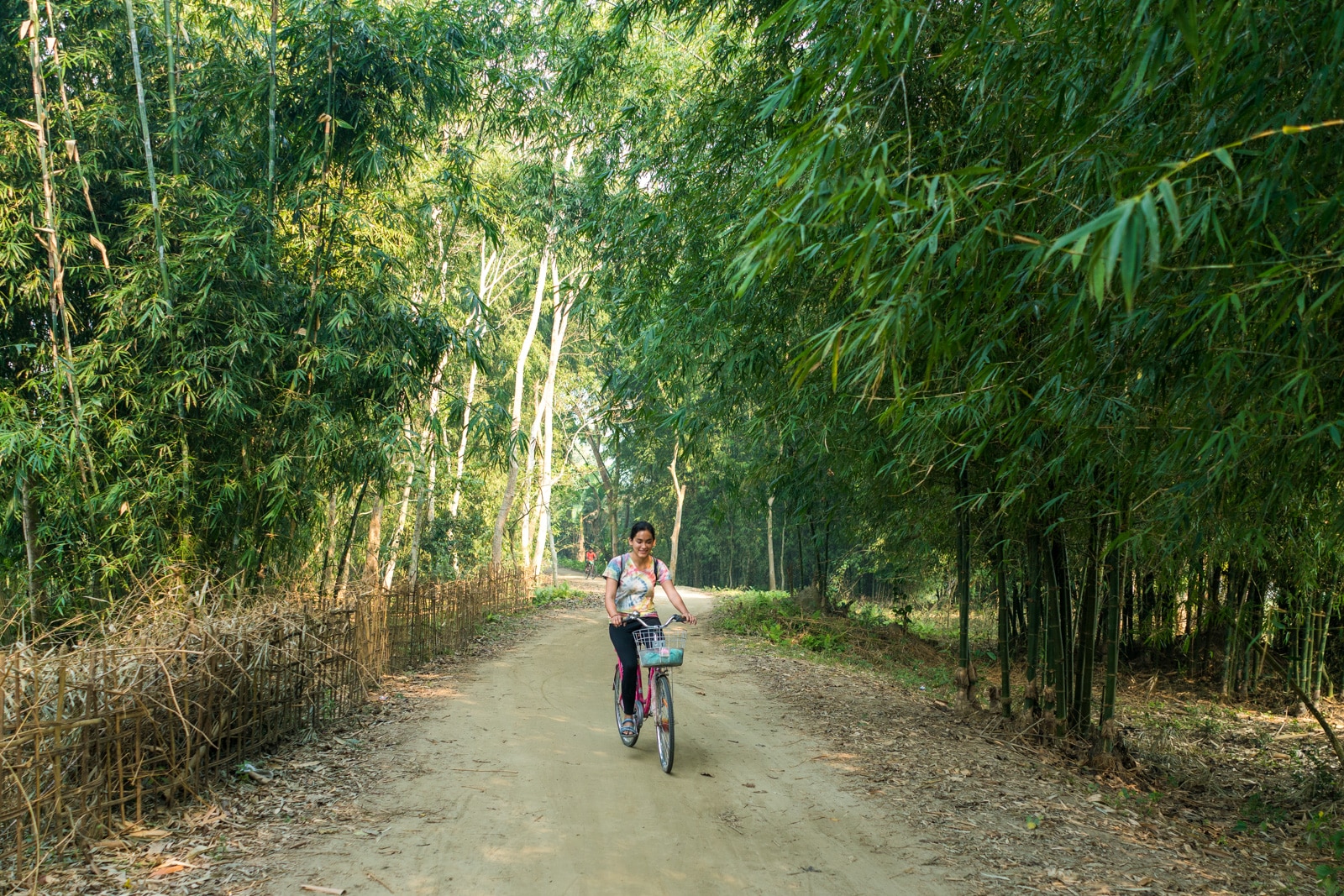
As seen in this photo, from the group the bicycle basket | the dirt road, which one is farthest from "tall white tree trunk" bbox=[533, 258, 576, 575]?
the bicycle basket

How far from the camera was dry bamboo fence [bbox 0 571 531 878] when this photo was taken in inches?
117

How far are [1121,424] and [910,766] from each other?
267 cm

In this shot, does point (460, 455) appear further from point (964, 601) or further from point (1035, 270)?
point (1035, 270)

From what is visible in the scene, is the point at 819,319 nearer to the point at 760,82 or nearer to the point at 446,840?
the point at 760,82

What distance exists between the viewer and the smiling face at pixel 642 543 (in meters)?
4.86

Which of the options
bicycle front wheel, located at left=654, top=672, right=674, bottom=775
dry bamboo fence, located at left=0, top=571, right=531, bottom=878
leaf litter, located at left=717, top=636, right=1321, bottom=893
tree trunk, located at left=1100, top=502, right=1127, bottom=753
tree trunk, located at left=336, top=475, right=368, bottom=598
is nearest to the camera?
dry bamboo fence, located at left=0, top=571, right=531, bottom=878

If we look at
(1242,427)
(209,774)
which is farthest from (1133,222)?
(209,774)

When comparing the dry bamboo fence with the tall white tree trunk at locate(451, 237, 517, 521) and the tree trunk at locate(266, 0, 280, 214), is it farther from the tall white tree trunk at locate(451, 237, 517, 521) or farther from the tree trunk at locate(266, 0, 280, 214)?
the tall white tree trunk at locate(451, 237, 517, 521)

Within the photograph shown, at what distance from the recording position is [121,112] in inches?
235

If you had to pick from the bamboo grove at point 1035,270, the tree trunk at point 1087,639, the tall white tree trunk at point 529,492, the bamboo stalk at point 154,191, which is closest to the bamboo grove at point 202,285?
the bamboo stalk at point 154,191

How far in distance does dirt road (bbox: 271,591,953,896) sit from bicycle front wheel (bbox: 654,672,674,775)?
95 millimetres

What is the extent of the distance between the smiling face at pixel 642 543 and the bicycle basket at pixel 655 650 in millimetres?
457

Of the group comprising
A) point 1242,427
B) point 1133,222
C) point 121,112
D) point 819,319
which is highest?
point 121,112

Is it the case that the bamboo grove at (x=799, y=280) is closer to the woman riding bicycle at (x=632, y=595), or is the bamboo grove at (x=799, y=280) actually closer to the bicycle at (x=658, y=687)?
the woman riding bicycle at (x=632, y=595)
